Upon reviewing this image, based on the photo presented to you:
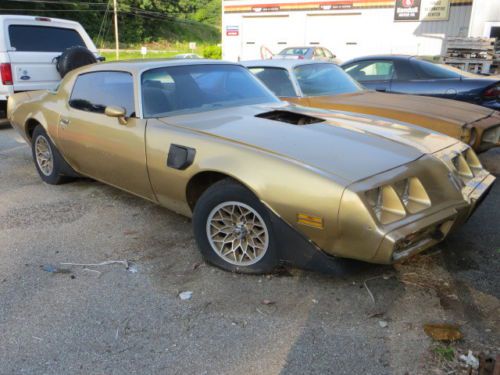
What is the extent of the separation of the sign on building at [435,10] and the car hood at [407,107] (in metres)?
21.9

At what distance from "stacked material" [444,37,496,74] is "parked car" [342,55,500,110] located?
18.5ft

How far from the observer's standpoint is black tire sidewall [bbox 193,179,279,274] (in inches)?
116

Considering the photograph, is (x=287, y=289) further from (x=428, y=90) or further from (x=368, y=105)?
(x=428, y=90)

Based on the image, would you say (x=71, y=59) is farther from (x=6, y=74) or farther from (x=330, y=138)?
(x=330, y=138)

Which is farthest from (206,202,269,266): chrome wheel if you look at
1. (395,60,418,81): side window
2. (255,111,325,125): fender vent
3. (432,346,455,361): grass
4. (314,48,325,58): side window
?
(314,48,325,58): side window

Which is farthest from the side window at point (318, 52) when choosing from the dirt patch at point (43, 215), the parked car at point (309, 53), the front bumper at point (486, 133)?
the dirt patch at point (43, 215)

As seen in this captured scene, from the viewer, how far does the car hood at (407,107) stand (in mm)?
4996

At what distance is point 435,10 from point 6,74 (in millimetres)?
23519

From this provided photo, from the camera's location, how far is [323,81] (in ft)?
20.0

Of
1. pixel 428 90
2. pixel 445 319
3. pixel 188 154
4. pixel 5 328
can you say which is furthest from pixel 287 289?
pixel 428 90

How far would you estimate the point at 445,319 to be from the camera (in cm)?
267

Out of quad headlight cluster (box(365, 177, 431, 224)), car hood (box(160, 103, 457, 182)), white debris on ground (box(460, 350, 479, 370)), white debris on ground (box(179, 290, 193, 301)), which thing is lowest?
white debris on ground (box(179, 290, 193, 301))

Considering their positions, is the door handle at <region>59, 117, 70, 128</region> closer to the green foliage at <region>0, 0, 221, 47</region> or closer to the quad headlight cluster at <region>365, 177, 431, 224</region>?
the quad headlight cluster at <region>365, 177, 431, 224</region>

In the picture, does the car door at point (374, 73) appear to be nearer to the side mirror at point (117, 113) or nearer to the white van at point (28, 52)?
the side mirror at point (117, 113)
